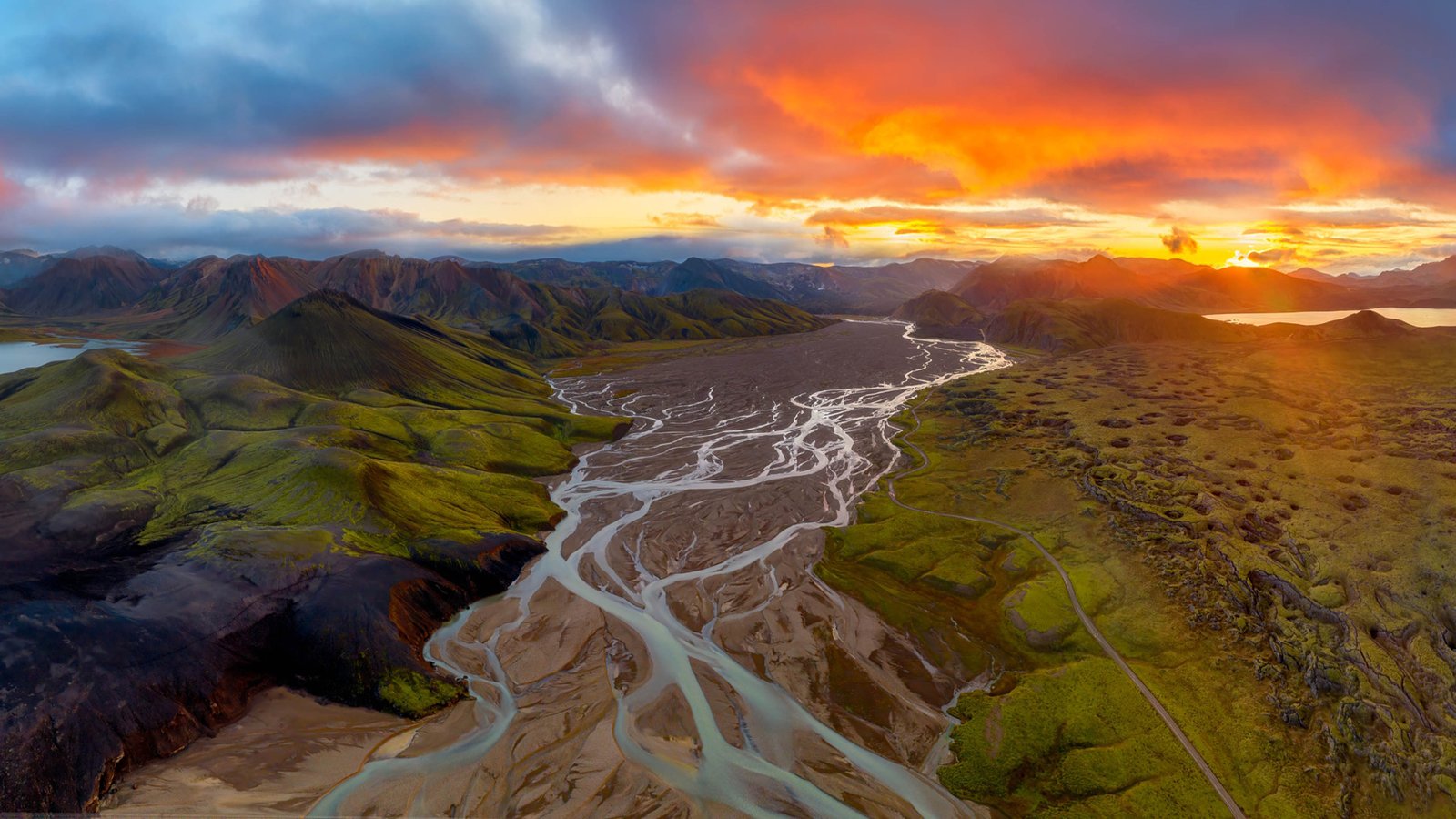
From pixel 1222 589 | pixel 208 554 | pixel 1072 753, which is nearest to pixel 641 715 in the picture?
pixel 1072 753

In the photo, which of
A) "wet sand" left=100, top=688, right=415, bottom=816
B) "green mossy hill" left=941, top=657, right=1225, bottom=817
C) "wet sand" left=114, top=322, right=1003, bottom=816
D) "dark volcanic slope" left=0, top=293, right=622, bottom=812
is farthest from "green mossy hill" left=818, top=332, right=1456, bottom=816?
"dark volcanic slope" left=0, top=293, right=622, bottom=812

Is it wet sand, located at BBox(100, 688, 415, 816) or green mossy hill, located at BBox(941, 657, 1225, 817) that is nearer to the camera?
green mossy hill, located at BBox(941, 657, 1225, 817)

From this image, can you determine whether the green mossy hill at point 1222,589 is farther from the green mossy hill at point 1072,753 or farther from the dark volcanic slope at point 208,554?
the dark volcanic slope at point 208,554

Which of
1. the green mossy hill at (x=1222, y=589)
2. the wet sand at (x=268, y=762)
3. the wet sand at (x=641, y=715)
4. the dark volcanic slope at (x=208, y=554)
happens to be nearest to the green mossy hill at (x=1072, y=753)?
the green mossy hill at (x=1222, y=589)

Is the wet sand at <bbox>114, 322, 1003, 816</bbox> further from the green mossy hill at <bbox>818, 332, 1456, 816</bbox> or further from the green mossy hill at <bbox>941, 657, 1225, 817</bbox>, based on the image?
the green mossy hill at <bbox>818, 332, 1456, 816</bbox>

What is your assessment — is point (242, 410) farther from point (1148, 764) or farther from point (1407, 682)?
point (1407, 682)

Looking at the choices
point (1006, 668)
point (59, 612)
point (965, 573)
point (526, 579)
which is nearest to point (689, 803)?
point (1006, 668)
